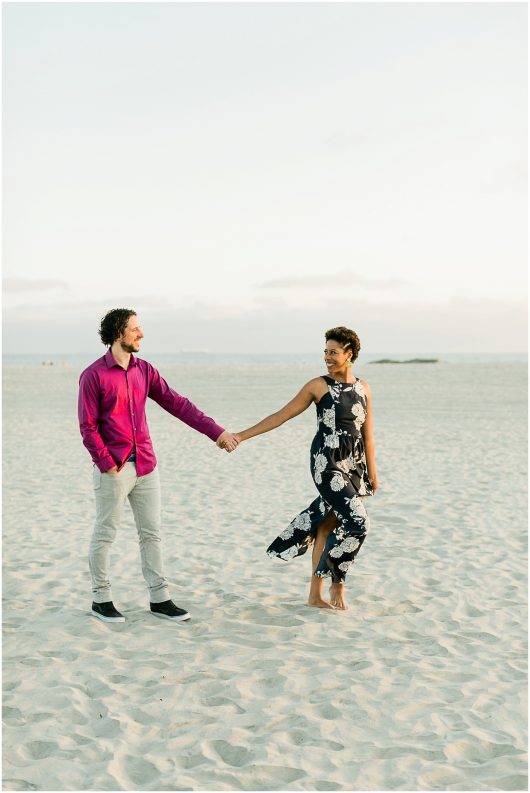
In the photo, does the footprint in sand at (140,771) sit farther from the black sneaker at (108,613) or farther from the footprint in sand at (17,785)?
the black sneaker at (108,613)

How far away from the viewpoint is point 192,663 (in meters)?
4.68

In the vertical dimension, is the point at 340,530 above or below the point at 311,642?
above

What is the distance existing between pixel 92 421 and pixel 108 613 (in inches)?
51.3

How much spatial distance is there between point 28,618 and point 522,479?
7251 millimetres

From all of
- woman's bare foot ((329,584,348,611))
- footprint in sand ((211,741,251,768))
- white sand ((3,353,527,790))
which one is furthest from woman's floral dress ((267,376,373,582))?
footprint in sand ((211,741,251,768))

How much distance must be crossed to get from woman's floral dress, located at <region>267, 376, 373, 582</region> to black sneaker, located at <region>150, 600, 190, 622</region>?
38.0 inches

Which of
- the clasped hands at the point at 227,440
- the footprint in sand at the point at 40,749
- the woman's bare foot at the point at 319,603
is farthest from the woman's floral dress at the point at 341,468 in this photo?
the footprint in sand at the point at 40,749

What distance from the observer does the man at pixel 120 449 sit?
508cm

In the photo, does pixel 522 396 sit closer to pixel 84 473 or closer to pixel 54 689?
pixel 84 473

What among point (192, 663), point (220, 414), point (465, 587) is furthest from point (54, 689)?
point (220, 414)

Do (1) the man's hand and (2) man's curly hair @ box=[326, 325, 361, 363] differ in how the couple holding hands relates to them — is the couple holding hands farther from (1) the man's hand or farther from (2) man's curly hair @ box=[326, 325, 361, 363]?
(1) the man's hand

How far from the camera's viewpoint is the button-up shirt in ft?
16.6

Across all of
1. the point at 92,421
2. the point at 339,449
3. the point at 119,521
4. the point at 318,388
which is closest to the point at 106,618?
the point at 119,521

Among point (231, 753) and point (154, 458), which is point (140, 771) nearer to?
point (231, 753)
